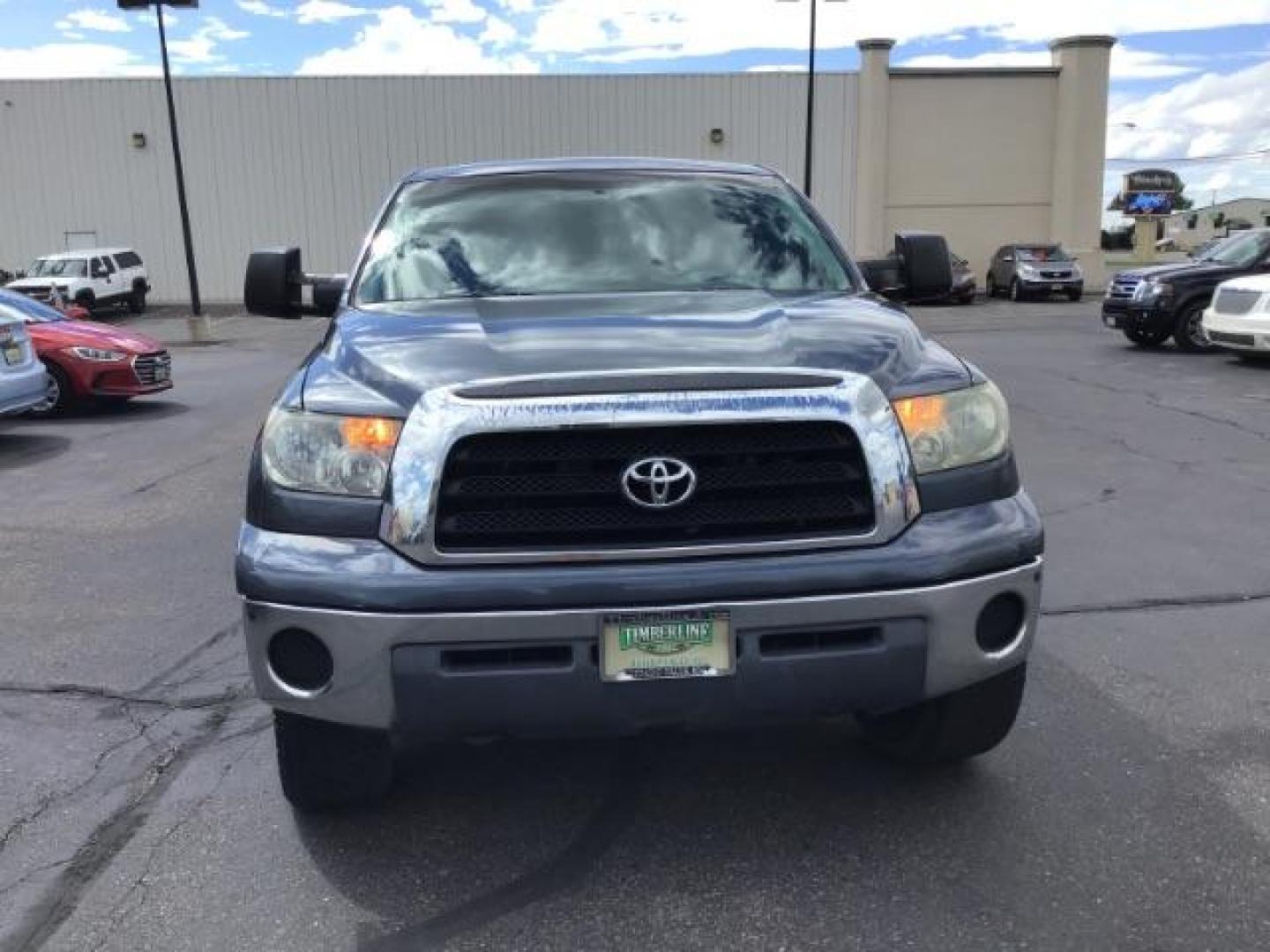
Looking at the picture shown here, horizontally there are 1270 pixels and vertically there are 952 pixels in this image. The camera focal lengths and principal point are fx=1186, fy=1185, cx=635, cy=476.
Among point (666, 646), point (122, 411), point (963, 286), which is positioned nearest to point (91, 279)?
point (122, 411)

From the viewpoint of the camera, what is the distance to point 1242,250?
55.7 ft

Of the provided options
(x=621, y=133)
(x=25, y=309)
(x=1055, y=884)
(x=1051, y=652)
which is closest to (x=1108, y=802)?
(x=1055, y=884)

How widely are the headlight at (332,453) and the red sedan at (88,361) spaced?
400 inches

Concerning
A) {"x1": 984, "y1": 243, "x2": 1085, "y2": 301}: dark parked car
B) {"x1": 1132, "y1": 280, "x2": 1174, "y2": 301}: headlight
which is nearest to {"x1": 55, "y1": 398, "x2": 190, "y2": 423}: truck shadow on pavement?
{"x1": 1132, "y1": 280, "x2": 1174, "y2": 301}: headlight

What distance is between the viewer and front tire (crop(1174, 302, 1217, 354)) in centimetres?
1689

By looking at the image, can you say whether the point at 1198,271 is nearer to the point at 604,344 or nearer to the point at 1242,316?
the point at 1242,316

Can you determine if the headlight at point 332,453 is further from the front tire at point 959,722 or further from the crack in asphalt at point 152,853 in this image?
the front tire at point 959,722

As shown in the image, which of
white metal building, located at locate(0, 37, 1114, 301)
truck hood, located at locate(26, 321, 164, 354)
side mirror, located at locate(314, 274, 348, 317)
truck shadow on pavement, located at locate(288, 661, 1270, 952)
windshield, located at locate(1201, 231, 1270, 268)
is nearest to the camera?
truck shadow on pavement, located at locate(288, 661, 1270, 952)

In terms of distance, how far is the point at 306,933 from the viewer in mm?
2852

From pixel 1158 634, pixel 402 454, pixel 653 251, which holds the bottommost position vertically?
pixel 1158 634

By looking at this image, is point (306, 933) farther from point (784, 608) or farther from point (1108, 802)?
point (1108, 802)

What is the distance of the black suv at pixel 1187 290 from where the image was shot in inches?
655

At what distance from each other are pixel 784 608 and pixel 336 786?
1.41m

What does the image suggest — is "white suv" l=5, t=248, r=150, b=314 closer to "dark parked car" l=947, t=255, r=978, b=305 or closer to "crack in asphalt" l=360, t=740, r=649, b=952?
"dark parked car" l=947, t=255, r=978, b=305
